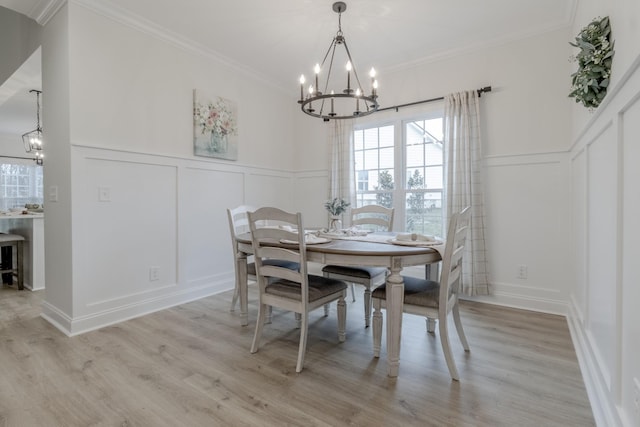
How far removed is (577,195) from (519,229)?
64 centimetres

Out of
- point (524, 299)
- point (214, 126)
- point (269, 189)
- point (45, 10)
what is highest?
point (45, 10)

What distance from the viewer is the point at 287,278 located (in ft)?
6.54

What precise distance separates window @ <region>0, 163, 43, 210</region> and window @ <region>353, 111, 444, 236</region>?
25.5 feet

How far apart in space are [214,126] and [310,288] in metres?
2.34

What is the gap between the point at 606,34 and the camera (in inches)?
61.1

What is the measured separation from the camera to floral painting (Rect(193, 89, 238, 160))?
3344mm

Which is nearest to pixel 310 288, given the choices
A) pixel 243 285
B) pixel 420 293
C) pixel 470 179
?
pixel 420 293

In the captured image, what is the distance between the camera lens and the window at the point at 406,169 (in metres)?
3.60

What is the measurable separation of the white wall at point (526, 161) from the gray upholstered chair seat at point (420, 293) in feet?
5.06

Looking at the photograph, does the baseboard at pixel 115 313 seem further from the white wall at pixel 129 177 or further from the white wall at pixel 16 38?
the white wall at pixel 16 38

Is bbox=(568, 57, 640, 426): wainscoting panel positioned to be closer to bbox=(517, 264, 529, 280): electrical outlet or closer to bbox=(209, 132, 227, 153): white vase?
bbox=(517, 264, 529, 280): electrical outlet

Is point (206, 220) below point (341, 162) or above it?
below

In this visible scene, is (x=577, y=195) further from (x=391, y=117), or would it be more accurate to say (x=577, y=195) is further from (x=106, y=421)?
(x=106, y=421)

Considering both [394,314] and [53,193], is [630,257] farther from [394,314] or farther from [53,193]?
[53,193]
